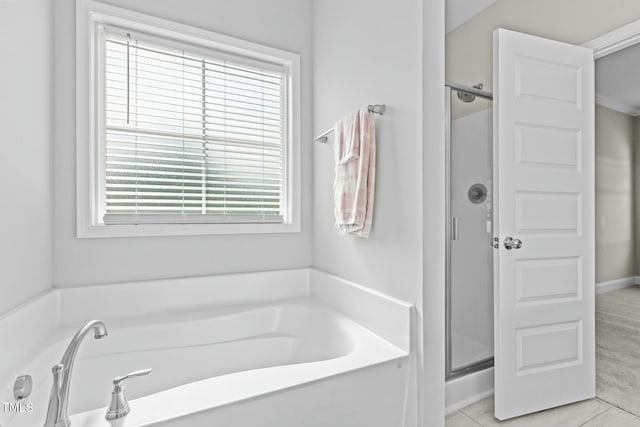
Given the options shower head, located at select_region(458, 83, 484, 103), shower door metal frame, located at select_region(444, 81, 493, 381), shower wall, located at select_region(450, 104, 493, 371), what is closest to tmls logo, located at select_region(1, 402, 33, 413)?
shower door metal frame, located at select_region(444, 81, 493, 381)

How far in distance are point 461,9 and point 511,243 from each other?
202cm

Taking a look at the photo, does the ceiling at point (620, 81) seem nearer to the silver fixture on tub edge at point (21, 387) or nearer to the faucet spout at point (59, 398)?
the faucet spout at point (59, 398)

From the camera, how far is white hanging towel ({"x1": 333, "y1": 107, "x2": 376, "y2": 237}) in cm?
155

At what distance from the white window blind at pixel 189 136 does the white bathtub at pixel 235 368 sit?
60 centimetres

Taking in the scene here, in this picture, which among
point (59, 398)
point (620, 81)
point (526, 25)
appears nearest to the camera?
point (59, 398)

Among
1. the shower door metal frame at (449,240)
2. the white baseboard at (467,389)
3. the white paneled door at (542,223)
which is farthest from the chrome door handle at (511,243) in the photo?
the white baseboard at (467,389)

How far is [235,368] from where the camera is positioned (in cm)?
181

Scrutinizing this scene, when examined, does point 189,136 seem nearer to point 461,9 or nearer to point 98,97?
point 98,97

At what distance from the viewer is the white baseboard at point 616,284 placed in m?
3.59

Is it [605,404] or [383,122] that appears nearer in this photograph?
[383,122]

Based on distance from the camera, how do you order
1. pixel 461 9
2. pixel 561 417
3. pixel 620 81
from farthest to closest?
pixel 620 81, pixel 461 9, pixel 561 417

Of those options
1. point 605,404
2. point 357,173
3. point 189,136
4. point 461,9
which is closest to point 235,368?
point 357,173

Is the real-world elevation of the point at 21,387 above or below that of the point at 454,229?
below

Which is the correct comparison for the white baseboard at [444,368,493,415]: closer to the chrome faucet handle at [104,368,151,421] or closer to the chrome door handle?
the chrome door handle
